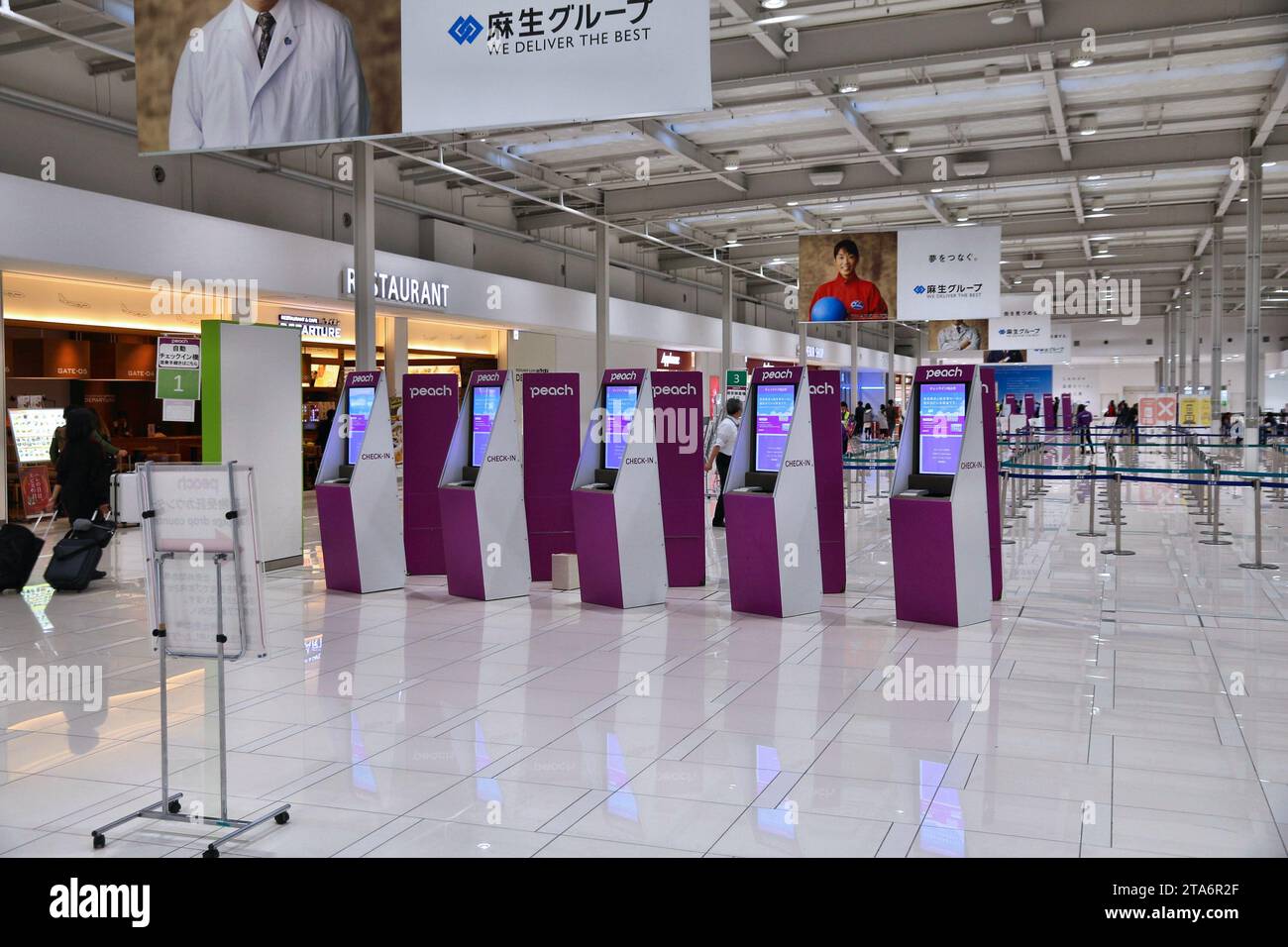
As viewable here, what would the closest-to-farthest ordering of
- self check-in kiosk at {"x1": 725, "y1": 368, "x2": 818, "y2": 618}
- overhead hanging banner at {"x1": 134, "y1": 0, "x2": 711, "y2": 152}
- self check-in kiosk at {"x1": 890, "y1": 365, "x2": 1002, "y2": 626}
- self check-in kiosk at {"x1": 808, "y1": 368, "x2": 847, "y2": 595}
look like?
overhead hanging banner at {"x1": 134, "y1": 0, "x2": 711, "y2": 152} < self check-in kiosk at {"x1": 890, "y1": 365, "x2": 1002, "y2": 626} < self check-in kiosk at {"x1": 725, "y1": 368, "x2": 818, "y2": 618} < self check-in kiosk at {"x1": 808, "y1": 368, "x2": 847, "y2": 595}

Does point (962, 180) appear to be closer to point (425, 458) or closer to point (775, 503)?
point (425, 458)

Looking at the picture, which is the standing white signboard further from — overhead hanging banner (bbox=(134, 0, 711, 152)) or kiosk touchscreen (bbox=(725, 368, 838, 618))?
kiosk touchscreen (bbox=(725, 368, 838, 618))

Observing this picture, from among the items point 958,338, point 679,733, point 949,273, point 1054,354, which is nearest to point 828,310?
point 949,273

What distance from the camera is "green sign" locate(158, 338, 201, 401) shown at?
10.5 metres

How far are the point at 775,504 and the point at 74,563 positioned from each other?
5326 mm

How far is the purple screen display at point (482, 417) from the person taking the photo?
A: 26.5 ft

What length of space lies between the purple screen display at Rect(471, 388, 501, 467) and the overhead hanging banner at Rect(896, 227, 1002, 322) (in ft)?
30.7

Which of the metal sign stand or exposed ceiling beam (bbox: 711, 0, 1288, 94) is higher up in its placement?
exposed ceiling beam (bbox: 711, 0, 1288, 94)

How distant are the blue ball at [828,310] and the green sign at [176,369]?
377 inches

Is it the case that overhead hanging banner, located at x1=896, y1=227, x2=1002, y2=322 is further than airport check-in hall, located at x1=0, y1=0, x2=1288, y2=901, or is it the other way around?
overhead hanging banner, located at x1=896, y1=227, x2=1002, y2=322

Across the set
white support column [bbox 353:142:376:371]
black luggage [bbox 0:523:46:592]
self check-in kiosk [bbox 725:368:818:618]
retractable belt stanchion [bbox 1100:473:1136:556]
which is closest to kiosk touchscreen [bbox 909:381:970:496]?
self check-in kiosk [bbox 725:368:818:618]

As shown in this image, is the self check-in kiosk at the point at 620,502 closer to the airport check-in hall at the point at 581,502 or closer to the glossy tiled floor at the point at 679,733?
the airport check-in hall at the point at 581,502

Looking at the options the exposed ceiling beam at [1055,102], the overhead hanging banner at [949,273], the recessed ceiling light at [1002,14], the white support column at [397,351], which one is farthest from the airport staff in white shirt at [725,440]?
the white support column at [397,351]

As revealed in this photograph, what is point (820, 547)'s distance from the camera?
8156 mm
